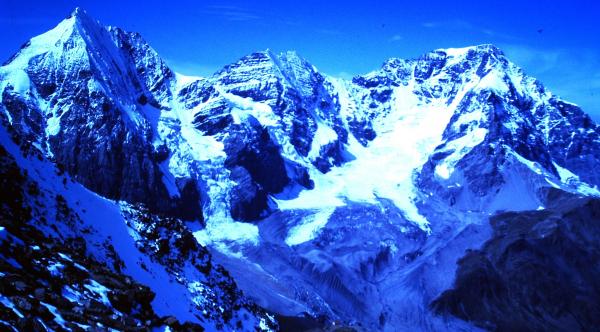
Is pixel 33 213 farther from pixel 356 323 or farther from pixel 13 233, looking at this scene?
pixel 356 323

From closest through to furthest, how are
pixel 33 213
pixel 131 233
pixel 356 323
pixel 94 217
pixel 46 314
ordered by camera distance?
pixel 46 314, pixel 33 213, pixel 94 217, pixel 131 233, pixel 356 323

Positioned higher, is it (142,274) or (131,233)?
(131,233)

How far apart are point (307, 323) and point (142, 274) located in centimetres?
12852

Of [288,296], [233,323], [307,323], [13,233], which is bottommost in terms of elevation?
[13,233]

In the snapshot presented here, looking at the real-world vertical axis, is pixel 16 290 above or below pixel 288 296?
below

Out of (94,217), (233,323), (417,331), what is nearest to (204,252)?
(233,323)

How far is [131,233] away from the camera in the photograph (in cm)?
4947

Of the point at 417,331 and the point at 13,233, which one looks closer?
the point at 13,233

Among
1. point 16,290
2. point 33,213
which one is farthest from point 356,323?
point 16,290

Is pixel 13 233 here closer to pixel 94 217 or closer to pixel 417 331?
pixel 94 217

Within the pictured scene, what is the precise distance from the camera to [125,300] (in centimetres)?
2688

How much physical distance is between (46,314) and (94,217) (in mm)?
26103

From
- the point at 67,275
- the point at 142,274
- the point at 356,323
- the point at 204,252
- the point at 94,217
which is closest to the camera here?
the point at 67,275

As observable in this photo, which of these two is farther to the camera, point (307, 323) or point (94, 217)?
point (307, 323)
